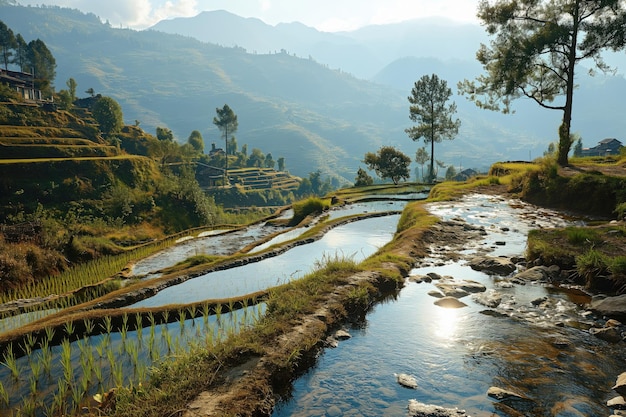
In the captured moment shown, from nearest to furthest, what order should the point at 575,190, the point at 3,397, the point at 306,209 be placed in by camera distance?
the point at 3,397 → the point at 575,190 → the point at 306,209

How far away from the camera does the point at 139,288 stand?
48.4ft

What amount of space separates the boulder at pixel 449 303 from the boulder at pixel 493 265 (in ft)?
10.2

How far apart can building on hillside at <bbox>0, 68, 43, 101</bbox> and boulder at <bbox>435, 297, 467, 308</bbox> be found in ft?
350

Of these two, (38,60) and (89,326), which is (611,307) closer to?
(89,326)

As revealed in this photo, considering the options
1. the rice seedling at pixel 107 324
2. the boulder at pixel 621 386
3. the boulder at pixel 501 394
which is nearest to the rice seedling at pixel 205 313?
the rice seedling at pixel 107 324

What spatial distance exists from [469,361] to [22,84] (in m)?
116

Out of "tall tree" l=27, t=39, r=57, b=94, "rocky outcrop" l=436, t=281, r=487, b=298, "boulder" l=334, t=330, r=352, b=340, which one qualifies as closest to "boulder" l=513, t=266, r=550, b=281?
"rocky outcrop" l=436, t=281, r=487, b=298

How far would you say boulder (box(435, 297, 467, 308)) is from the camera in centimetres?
1081

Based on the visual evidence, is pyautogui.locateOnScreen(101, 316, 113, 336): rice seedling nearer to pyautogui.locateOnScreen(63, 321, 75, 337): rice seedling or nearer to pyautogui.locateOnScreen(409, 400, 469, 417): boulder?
pyautogui.locateOnScreen(63, 321, 75, 337): rice seedling

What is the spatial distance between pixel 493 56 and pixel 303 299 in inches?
1308

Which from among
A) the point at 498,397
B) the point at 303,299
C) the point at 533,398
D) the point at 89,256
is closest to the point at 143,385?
the point at 303,299

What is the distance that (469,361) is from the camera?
25.8 feet

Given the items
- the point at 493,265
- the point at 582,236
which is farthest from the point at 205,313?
the point at 582,236

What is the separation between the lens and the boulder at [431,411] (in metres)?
6.35
